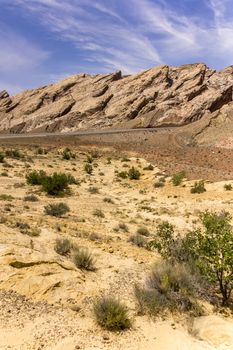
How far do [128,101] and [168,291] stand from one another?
72.9m

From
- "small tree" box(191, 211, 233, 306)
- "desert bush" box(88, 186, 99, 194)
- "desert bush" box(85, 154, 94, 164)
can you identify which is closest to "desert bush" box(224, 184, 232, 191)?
"desert bush" box(88, 186, 99, 194)

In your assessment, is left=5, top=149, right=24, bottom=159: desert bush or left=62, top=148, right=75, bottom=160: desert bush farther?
left=62, top=148, right=75, bottom=160: desert bush

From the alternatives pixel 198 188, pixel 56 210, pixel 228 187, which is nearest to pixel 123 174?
pixel 198 188

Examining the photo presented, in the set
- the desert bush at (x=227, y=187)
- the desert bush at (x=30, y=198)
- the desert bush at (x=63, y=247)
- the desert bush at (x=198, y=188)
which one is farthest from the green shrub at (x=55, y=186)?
the desert bush at (x=63, y=247)

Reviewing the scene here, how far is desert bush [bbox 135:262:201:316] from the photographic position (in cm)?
959

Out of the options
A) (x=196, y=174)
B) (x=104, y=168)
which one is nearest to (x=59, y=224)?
(x=196, y=174)

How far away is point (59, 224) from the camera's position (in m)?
16.7

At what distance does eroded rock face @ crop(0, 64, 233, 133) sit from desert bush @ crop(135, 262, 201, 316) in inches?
2449

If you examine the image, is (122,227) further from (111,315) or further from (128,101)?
(128,101)

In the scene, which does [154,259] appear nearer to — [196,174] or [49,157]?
[196,174]

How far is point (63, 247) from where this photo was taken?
1276 centimetres

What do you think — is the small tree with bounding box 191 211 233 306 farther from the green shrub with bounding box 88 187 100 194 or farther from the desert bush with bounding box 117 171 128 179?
the desert bush with bounding box 117 171 128 179

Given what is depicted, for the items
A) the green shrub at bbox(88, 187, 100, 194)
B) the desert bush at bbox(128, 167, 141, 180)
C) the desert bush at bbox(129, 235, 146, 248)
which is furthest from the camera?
the desert bush at bbox(128, 167, 141, 180)

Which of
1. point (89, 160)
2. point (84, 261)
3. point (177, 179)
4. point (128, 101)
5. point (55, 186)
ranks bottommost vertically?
point (84, 261)
